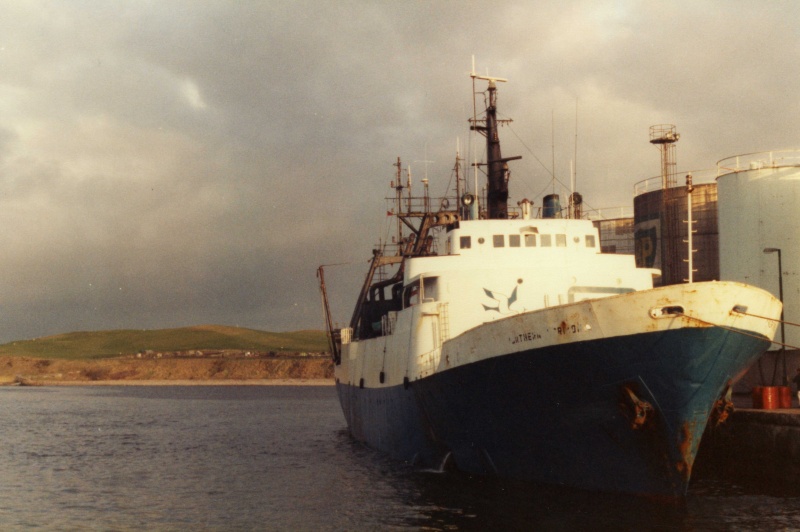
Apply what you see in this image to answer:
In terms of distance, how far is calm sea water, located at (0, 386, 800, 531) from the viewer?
68.8 feet

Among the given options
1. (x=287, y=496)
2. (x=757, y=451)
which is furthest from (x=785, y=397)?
(x=287, y=496)

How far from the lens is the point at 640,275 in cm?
2873

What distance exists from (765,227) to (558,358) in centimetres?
2255

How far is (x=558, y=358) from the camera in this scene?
20719 mm

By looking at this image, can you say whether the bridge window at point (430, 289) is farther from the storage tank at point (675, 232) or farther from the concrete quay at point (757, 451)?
the storage tank at point (675, 232)

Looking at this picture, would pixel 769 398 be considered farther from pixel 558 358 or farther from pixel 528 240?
pixel 558 358

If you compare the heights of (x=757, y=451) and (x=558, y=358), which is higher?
(x=558, y=358)

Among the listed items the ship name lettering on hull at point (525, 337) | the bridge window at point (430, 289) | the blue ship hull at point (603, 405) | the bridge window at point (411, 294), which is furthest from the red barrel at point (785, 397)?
the bridge window at point (411, 294)

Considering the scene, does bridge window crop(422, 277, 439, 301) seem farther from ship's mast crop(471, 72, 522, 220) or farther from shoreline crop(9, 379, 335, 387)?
shoreline crop(9, 379, 335, 387)

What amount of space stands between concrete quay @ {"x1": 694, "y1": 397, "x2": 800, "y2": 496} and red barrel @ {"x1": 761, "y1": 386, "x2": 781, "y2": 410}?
48cm

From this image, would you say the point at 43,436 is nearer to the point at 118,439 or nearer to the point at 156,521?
the point at 118,439

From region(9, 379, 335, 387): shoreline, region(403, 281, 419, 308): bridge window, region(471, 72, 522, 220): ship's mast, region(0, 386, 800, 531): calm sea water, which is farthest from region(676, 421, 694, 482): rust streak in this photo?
region(9, 379, 335, 387): shoreline

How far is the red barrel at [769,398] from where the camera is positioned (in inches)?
1125

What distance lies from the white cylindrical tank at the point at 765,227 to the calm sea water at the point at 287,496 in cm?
1493
